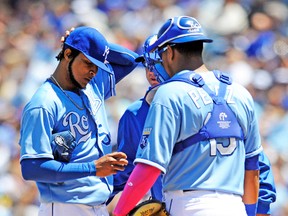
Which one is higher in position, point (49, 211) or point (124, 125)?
point (124, 125)

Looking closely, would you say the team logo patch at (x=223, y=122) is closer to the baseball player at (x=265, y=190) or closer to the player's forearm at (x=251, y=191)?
the player's forearm at (x=251, y=191)

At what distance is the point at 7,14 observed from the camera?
1321cm

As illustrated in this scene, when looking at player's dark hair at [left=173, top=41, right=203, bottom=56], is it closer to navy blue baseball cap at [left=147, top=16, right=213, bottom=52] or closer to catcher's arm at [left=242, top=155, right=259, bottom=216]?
navy blue baseball cap at [left=147, top=16, right=213, bottom=52]

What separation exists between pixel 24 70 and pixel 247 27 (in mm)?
3050

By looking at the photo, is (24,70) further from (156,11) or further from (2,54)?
(156,11)

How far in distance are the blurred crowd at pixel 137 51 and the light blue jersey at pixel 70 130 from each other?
4.19 meters

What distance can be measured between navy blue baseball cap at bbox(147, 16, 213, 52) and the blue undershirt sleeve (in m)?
0.76

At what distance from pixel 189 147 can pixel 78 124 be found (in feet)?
2.61

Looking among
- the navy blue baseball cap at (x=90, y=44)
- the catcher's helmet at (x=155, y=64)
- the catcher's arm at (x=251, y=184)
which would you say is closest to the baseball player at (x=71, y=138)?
the navy blue baseball cap at (x=90, y=44)

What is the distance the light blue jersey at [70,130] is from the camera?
4.57m

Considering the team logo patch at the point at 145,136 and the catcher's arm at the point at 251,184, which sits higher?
the team logo patch at the point at 145,136

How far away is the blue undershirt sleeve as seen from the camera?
4.54m

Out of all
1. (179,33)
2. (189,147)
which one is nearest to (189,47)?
(179,33)

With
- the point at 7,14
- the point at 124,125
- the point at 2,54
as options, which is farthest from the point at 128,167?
the point at 7,14
